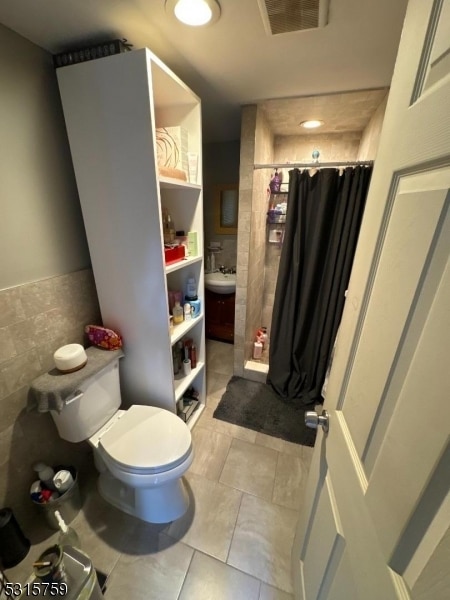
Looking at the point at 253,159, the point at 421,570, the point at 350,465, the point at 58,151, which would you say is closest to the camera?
the point at 421,570

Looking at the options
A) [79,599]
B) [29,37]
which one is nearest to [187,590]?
[79,599]

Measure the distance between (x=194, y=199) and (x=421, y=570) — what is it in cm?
163

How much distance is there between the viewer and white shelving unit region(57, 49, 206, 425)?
3.34 ft

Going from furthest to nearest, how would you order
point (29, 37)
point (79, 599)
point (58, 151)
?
point (58, 151), point (29, 37), point (79, 599)

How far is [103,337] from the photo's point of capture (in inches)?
53.2

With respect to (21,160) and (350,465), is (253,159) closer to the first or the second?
(21,160)

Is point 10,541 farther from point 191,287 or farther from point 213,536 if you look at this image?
point 191,287

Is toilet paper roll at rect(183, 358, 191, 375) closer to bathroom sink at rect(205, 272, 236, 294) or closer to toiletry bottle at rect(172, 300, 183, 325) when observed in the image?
toiletry bottle at rect(172, 300, 183, 325)

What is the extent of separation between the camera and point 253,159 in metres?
1.79

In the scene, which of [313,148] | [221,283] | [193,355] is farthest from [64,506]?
[313,148]

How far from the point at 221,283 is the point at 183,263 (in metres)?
1.12

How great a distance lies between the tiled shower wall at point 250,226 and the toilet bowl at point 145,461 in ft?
3.48

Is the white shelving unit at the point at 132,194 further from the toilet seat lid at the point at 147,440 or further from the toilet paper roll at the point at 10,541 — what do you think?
the toilet paper roll at the point at 10,541

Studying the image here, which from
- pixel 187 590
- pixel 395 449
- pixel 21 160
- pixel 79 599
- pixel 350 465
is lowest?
pixel 187 590
